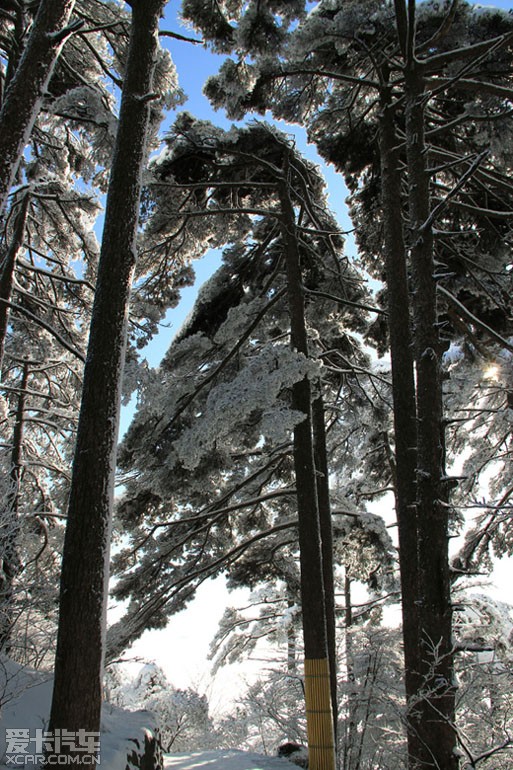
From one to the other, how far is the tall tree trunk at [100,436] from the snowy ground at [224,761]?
5136 millimetres

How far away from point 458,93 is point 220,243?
15.0ft

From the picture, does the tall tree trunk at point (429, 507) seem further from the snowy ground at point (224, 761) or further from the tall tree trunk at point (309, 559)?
the snowy ground at point (224, 761)

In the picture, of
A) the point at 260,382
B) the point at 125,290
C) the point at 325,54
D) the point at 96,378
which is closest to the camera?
the point at 96,378

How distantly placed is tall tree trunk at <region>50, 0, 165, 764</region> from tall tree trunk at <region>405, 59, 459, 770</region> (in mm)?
2626

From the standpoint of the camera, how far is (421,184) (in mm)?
6242

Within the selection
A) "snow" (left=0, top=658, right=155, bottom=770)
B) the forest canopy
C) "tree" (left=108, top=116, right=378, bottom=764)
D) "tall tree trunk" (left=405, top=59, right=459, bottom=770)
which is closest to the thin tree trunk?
the forest canopy

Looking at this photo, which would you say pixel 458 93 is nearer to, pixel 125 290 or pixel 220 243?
pixel 220 243

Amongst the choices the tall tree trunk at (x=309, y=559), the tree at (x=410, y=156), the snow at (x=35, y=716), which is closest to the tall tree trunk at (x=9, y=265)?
the tree at (x=410, y=156)

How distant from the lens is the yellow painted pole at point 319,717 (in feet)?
21.9

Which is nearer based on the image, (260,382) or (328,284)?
(260,382)

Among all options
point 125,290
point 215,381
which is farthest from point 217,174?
point 125,290

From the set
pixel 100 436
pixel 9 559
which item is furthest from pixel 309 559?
pixel 100 436

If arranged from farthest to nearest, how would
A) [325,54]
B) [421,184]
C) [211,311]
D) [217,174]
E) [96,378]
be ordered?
[211,311] → [217,174] → [325,54] → [421,184] → [96,378]

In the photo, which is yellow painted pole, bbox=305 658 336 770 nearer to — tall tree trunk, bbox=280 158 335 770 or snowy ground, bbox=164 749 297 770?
tall tree trunk, bbox=280 158 335 770
